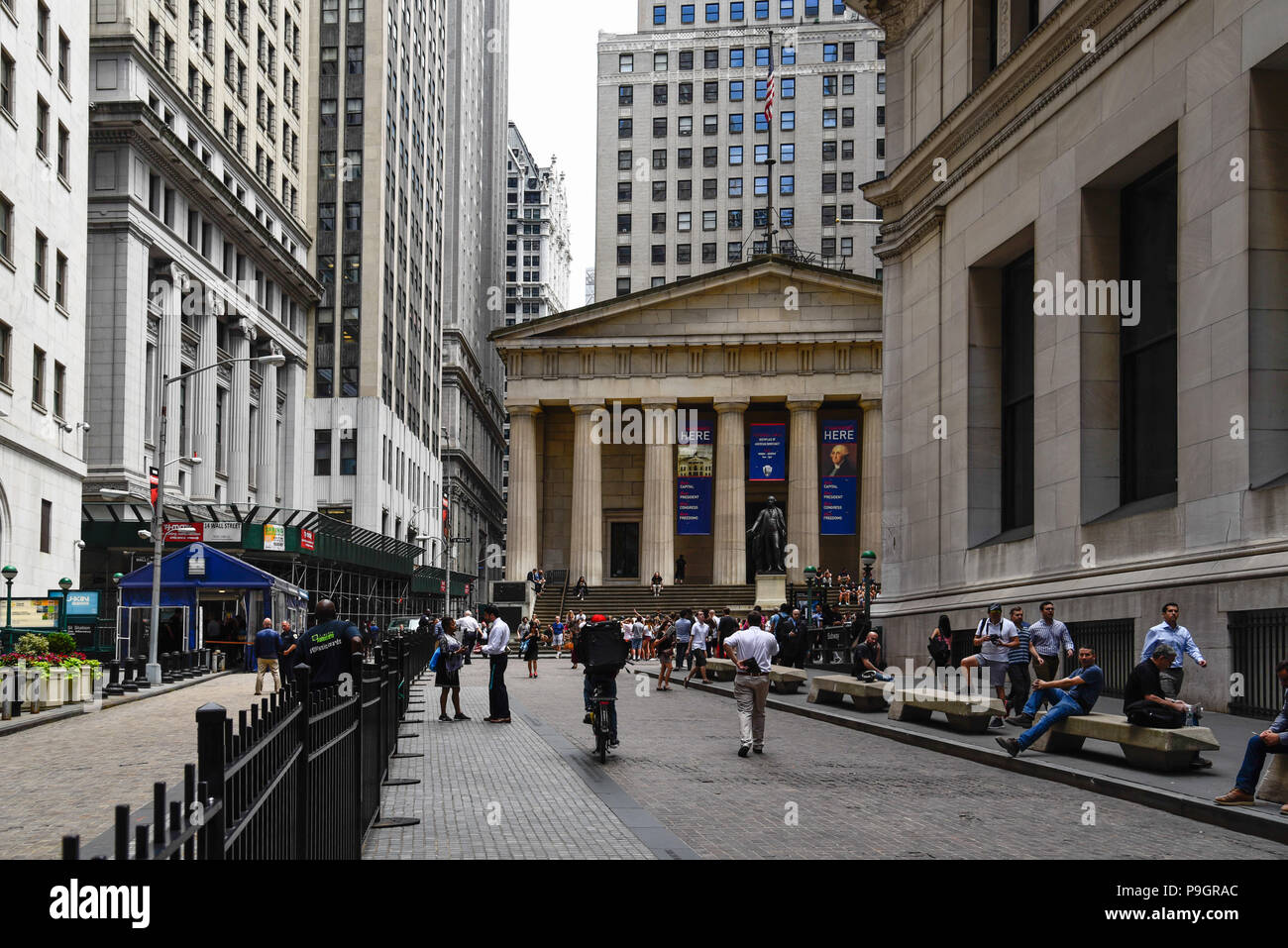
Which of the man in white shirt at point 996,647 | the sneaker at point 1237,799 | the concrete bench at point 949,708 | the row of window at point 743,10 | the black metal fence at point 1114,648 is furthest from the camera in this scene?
the row of window at point 743,10

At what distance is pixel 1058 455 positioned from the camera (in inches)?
1022

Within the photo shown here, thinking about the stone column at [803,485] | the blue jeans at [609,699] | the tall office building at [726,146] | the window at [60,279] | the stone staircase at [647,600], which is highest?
the tall office building at [726,146]

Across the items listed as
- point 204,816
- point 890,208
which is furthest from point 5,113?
point 204,816

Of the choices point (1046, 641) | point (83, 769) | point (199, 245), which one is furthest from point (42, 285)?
point (1046, 641)

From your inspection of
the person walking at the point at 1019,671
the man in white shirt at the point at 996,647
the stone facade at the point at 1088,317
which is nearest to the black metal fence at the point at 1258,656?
the stone facade at the point at 1088,317

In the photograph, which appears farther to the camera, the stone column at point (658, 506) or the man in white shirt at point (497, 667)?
the stone column at point (658, 506)

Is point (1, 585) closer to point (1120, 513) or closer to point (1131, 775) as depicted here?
point (1120, 513)

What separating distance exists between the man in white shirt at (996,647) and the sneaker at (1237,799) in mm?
7039

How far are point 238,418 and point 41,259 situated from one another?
24836 mm

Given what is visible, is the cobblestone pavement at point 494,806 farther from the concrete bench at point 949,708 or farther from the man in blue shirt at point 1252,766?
the concrete bench at point 949,708

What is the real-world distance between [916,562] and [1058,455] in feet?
25.9

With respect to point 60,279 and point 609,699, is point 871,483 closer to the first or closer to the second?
point 60,279

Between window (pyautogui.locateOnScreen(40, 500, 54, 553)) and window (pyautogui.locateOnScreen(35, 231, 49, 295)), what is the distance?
6.45m

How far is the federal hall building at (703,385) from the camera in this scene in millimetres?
74688
